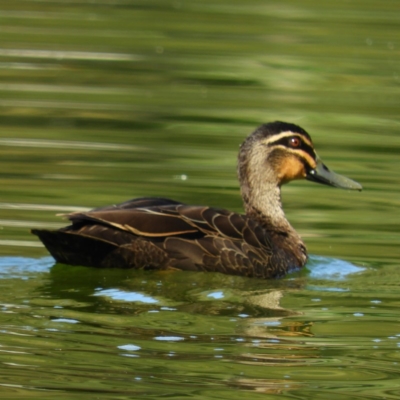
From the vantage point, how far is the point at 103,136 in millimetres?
14398

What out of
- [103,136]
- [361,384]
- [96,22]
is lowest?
[361,384]

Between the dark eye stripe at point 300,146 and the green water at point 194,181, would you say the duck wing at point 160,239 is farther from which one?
the dark eye stripe at point 300,146

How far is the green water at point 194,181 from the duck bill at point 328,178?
42 centimetres

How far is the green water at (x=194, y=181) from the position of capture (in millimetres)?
7379

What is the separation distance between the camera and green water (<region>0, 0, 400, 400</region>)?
7379 millimetres

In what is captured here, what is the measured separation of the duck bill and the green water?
42 cm

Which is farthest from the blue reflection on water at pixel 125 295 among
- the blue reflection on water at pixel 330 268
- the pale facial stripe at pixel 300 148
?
the pale facial stripe at pixel 300 148

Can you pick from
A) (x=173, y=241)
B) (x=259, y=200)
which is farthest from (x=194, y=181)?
(x=173, y=241)

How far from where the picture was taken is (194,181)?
12.6m

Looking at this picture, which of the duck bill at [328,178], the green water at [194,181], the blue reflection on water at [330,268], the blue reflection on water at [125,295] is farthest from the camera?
the duck bill at [328,178]

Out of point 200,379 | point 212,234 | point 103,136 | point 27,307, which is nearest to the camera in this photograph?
point 200,379

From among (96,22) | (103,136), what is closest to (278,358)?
(103,136)

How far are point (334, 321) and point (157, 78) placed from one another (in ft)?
32.5

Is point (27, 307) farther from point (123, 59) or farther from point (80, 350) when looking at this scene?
point (123, 59)
